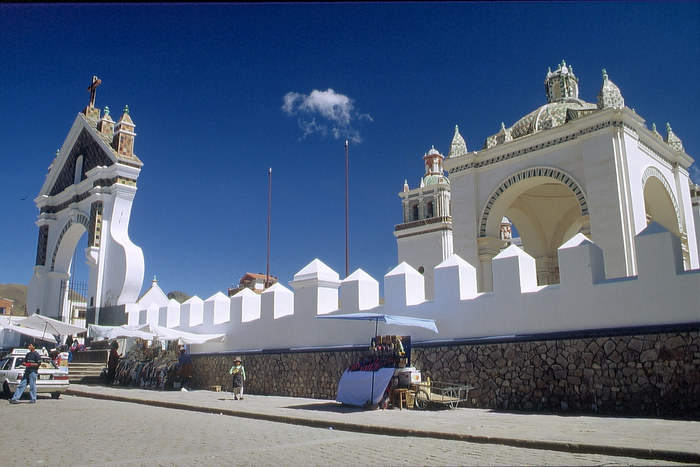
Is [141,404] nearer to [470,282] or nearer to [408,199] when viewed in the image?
[470,282]

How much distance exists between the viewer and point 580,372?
384 inches

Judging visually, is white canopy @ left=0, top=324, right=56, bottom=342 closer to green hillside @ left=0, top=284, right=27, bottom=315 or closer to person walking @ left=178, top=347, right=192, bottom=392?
person walking @ left=178, top=347, right=192, bottom=392

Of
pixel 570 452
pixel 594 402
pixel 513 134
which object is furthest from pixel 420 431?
pixel 513 134

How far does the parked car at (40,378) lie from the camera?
1406 cm

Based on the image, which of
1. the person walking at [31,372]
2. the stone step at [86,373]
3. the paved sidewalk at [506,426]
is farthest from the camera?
the stone step at [86,373]

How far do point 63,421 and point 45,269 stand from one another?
1944 centimetres

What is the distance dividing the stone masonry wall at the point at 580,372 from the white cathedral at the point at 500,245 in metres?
0.34

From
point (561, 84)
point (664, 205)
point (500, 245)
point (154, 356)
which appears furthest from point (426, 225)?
point (154, 356)

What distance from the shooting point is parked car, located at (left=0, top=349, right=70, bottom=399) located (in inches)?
554

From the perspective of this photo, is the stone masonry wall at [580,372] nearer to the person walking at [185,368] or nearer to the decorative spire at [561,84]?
the person walking at [185,368]

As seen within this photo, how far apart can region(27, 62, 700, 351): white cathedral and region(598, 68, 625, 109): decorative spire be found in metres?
0.05

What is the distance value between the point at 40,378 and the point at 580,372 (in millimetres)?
11785

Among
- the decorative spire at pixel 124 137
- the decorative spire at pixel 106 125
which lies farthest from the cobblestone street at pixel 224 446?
the decorative spire at pixel 106 125

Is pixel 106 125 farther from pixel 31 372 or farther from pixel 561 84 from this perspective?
pixel 561 84
